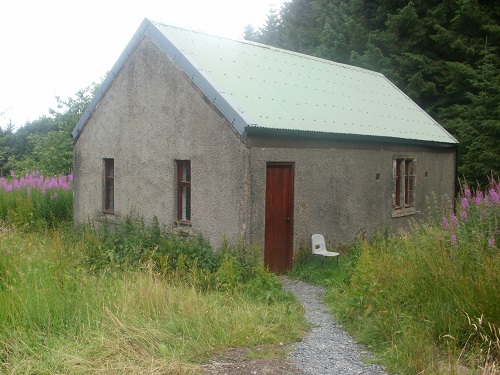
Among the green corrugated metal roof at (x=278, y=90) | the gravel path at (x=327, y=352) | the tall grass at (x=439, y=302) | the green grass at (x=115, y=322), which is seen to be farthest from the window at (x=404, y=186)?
the green grass at (x=115, y=322)

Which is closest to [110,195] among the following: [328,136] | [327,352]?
[328,136]

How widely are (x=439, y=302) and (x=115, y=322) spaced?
12.2 feet

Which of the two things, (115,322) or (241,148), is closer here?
(115,322)

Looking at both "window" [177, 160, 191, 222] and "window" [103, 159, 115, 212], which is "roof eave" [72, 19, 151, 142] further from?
"window" [177, 160, 191, 222]

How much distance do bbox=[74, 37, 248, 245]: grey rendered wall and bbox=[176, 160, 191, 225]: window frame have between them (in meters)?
0.11

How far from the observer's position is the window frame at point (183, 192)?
11336mm

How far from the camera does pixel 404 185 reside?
15078mm

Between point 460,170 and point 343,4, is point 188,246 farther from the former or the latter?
point 343,4

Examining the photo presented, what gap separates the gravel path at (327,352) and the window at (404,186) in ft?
24.7

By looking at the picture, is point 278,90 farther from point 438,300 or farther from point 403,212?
point 438,300

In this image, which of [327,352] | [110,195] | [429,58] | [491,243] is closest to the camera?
[327,352]

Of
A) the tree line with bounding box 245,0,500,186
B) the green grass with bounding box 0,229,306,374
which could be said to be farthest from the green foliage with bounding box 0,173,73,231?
the tree line with bounding box 245,0,500,186

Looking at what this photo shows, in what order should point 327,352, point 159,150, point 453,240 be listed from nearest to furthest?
1. point 327,352
2. point 453,240
3. point 159,150

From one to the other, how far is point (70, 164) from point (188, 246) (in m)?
15.2
